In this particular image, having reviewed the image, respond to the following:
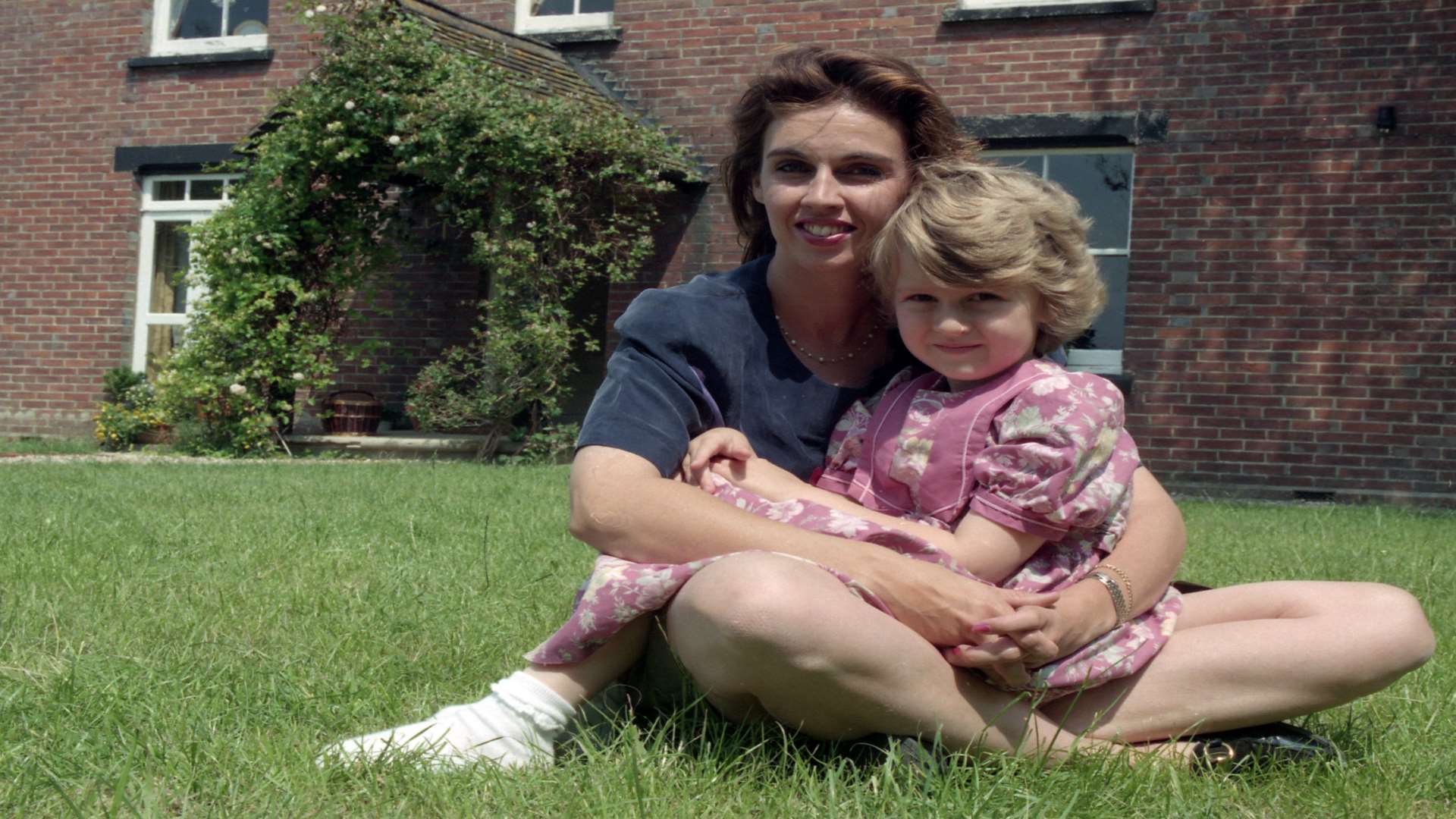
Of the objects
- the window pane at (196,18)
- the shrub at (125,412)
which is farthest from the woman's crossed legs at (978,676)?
the window pane at (196,18)

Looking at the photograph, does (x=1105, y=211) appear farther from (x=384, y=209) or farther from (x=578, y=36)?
(x=384, y=209)

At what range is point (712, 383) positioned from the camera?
2.48 m

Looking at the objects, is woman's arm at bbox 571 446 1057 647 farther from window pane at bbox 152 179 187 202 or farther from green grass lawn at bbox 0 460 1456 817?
window pane at bbox 152 179 187 202

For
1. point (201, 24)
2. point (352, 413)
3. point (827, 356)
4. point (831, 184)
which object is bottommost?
point (352, 413)

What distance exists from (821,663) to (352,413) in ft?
32.6

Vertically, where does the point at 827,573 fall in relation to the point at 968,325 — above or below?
below

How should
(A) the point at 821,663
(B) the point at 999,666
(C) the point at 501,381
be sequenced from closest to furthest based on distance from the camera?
(A) the point at 821,663
(B) the point at 999,666
(C) the point at 501,381

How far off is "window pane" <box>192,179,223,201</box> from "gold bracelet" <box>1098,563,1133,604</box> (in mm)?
11242

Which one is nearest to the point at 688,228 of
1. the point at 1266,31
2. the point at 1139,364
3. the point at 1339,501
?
the point at 1139,364

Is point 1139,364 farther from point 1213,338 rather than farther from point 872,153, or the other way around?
point 872,153

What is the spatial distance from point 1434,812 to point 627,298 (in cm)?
901

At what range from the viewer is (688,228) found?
10531mm

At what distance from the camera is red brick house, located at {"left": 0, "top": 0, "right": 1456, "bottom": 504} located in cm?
884

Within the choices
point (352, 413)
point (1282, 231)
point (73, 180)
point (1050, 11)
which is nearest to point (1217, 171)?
point (1282, 231)
